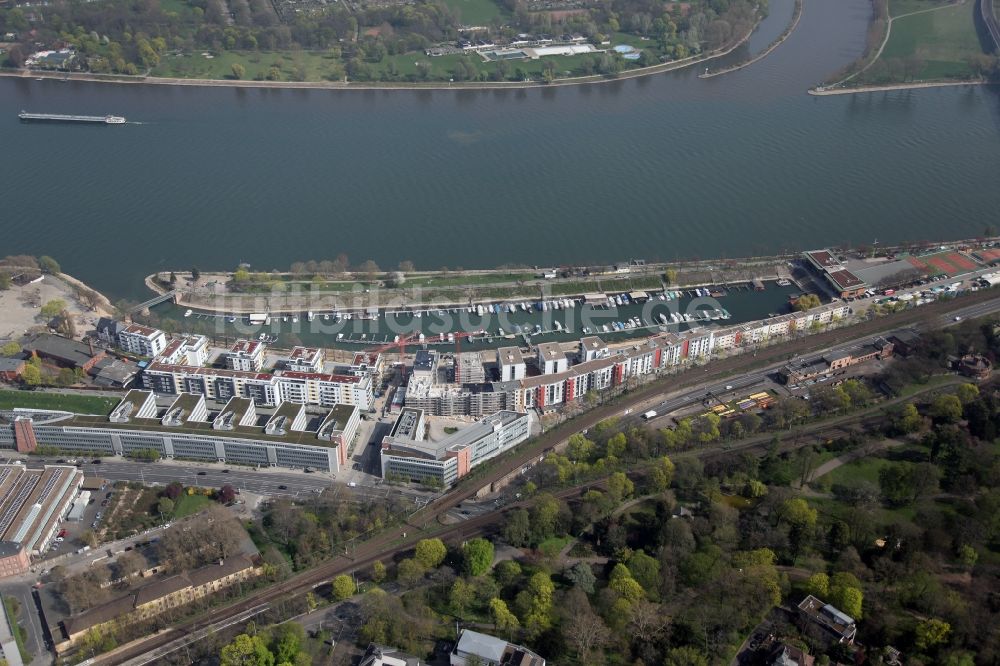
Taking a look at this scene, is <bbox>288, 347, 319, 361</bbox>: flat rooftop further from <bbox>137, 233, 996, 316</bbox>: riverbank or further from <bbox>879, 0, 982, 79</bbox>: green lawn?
<bbox>879, 0, 982, 79</bbox>: green lawn

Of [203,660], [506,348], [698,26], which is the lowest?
[203,660]

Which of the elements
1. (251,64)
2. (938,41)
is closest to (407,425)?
(251,64)

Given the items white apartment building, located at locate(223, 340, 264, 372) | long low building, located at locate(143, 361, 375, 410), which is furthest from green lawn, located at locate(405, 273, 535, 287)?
long low building, located at locate(143, 361, 375, 410)

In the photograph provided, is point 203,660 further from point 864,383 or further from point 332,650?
point 864,383

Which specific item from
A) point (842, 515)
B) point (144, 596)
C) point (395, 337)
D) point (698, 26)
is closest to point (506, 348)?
point (395, 337)

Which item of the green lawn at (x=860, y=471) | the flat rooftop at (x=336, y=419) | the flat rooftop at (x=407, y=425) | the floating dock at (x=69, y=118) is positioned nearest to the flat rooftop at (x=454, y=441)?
the flat rooftop at (x=407, y=425)

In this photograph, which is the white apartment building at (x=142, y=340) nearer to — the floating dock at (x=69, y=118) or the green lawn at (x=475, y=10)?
the floating dock at (x=69, y=118)
